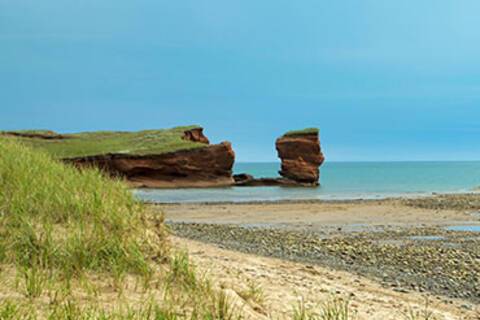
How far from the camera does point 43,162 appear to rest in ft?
33.6

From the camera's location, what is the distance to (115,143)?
52.2m

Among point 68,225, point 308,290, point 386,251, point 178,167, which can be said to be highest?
point 178,167

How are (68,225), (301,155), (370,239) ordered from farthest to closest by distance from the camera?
(301,155) → (370,239) → (68,225)

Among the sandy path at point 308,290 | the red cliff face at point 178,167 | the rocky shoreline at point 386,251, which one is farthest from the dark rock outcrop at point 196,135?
the sandy path at point 308,290

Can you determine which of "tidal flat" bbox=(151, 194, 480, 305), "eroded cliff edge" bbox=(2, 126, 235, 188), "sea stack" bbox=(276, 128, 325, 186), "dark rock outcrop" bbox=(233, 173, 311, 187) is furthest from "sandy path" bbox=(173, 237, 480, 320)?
"sea stack" bbox=(276, 128, 325, 186)

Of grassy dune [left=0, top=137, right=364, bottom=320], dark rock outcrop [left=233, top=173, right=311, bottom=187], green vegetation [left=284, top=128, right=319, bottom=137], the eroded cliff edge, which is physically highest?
green vegetation [left=284, top=128, right=319, bottom=137]

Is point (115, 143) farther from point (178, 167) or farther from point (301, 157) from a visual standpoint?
point (301, 157)

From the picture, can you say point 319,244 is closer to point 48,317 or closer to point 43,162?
point 43,162

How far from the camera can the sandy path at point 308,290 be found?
6191 millimetres

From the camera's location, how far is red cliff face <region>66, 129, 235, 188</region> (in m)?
47.8

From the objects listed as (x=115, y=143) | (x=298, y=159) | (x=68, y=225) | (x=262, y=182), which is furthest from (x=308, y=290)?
(x=298, y=159)

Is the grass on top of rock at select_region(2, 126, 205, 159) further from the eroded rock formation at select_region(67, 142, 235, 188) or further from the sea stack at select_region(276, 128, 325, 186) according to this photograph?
the sea stack at select_region(276, 128, 325, 186)

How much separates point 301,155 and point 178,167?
14820 mm

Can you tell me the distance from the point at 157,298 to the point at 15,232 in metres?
2.33
